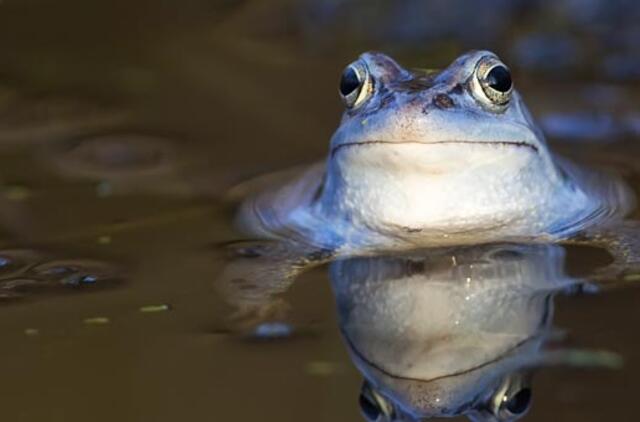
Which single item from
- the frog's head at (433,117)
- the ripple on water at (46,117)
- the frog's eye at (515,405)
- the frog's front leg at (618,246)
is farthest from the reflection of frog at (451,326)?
the ripple on water at (46,117)

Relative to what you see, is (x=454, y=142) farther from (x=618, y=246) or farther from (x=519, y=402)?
(x=519, y=402)

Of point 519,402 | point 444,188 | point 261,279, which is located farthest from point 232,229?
point 519,402

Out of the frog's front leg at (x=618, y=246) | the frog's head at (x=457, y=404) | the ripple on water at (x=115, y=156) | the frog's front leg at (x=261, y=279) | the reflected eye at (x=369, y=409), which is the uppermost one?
the ripple on water at (x=115, y=156)

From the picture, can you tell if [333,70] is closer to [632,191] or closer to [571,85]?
[571,85]

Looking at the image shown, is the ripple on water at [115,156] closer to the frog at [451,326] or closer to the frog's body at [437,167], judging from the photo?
the frog's body at [437,167]

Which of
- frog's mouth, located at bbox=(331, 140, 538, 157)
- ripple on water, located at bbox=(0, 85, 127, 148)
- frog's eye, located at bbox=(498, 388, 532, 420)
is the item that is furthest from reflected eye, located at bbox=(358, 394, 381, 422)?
ripple on water, located at bbox=(0, 85, 127, 148)

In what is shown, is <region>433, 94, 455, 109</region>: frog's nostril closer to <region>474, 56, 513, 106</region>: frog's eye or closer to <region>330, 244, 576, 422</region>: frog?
<region>474, 56, 513, 106</region>: frog's eye
